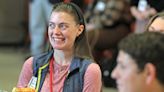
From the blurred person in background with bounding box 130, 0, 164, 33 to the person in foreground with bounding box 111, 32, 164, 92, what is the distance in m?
3.33

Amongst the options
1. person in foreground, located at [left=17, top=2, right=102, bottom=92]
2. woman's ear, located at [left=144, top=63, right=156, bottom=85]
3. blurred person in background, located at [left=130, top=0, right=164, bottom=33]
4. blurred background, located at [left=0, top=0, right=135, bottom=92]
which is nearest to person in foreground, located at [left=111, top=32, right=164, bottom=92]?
woman's ear, located at [left=144, top=63, right=156, bottom=85]

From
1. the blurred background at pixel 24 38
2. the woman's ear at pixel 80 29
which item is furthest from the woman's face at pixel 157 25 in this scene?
the blurred background at pixel 24 38

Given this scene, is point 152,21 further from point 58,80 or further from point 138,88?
point 138,88

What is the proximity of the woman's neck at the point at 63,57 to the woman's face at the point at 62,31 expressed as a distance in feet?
0.11

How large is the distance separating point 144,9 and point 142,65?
11.7 ft

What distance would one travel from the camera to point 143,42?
171 centimetres

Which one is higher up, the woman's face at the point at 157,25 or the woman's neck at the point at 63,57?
the woman's face at the point at 157,25

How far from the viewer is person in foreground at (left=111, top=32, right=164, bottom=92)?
1.68 meters

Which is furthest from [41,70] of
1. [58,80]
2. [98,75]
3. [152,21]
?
[152,21]

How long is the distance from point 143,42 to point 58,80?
106 cm

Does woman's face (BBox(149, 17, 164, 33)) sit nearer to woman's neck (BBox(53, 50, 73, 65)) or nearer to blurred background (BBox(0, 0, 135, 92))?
woman's neck (BBox(53, 50, 73, 65))

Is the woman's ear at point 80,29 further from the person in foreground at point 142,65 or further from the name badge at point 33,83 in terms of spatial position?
the person in foreground at point 142,65

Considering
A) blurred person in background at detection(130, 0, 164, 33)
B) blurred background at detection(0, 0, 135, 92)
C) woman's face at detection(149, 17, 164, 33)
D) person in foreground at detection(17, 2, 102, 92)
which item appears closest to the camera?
person in foreground at detection(17, 2, 102, 92)

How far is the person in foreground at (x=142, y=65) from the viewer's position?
1680 mm
